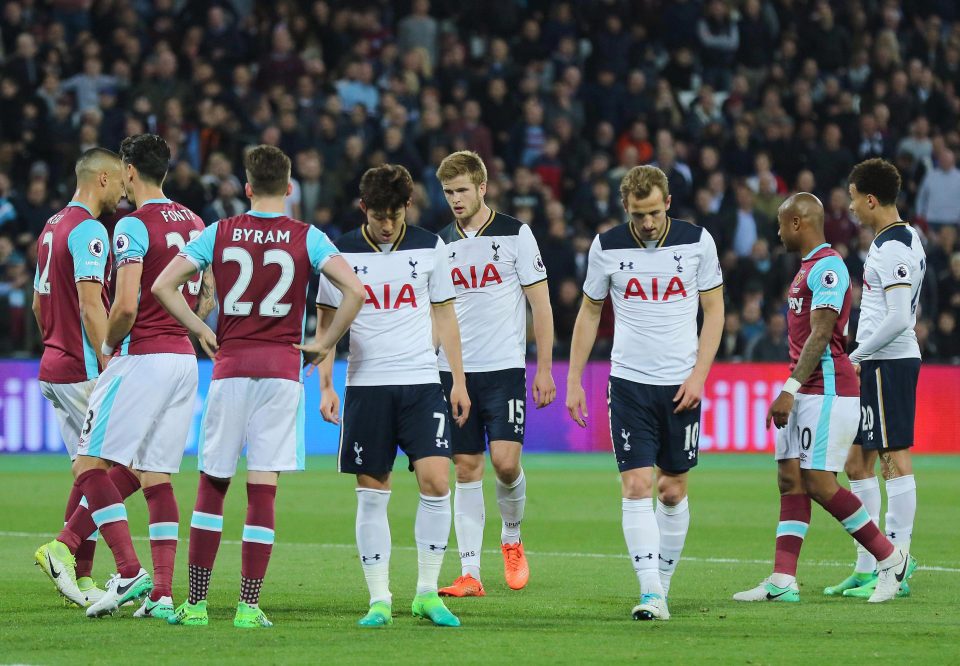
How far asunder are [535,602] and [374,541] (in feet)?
4.35

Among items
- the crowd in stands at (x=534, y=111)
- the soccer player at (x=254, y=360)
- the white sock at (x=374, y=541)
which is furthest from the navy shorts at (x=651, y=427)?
the crowd in stands at (x=534, y=111)

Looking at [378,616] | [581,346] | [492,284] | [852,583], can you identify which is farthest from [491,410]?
[852,583]

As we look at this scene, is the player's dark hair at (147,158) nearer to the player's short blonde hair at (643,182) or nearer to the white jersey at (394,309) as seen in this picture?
the white jersey at (394,309)

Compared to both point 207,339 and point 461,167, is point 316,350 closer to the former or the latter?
point 207,339

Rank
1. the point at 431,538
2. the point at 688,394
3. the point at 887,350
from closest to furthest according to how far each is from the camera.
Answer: the point at 431,538 < the point at 688,394 < the point at 887,350

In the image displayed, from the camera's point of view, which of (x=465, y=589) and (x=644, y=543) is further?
(x=465, y=589)

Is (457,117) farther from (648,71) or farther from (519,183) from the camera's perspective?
(648,71)

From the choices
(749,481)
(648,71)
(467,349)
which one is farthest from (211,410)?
(648,71)

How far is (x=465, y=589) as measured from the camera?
8.77 metres

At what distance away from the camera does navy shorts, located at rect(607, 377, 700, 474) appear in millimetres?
7895

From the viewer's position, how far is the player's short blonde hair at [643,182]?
794cm

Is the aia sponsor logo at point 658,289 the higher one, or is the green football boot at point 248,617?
the aia sponsor logo at point 658,289

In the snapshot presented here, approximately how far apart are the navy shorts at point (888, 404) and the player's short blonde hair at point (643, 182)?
2058 millimetres

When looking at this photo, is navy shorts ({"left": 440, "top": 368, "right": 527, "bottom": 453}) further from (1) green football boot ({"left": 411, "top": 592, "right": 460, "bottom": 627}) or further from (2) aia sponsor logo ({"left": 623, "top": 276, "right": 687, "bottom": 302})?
(1) green football boot ({"left": 411, "top": 592, "right": 460, "bottom": 627})
